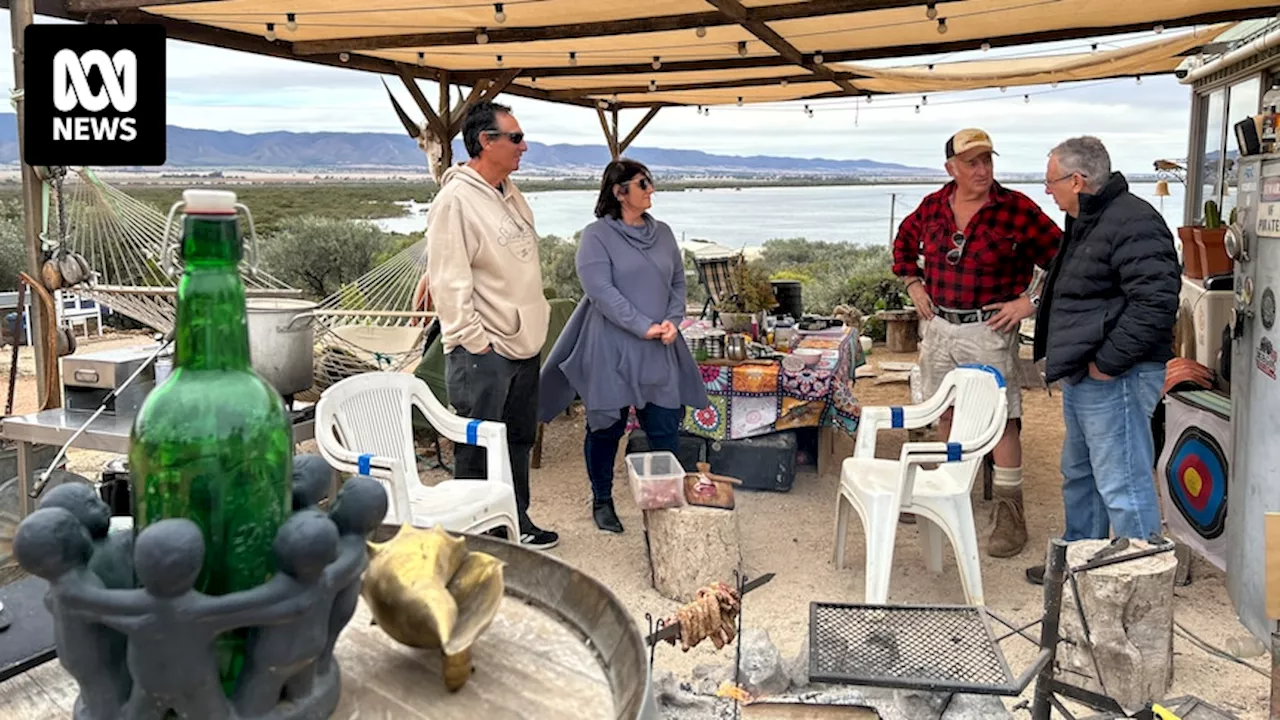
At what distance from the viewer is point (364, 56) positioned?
541 cm

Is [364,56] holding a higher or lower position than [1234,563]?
higher

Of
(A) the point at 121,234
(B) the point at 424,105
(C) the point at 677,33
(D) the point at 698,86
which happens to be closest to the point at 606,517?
(C) the point at 677,33

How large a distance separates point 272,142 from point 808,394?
6160cm

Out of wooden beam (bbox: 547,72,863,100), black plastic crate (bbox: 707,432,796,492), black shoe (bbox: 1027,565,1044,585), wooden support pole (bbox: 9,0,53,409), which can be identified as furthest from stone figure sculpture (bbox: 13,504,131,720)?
wooden beam (bbox: 547,72,863,100)

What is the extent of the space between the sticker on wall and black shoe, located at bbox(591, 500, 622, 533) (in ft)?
7.04

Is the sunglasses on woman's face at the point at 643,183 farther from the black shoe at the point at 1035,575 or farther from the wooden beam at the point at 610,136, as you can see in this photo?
the wooden beam at the point at 610,136

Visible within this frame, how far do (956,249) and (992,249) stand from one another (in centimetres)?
12

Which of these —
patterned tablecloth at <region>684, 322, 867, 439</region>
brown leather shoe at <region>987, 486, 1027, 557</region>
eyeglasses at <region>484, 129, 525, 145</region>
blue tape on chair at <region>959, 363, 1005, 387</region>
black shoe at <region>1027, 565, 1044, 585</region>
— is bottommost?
black shoe at <region>1027, 565, 1044, 585</region>

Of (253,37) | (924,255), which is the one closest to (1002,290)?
(924,255)

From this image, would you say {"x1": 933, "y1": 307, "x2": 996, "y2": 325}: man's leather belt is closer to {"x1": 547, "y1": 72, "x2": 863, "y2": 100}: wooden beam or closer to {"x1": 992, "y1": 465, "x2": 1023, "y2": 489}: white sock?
{"x1": 992, "y1": 465, "x2": 1023, "y2": 489}: white sock

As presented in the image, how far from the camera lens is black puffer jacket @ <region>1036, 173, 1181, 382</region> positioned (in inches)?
107

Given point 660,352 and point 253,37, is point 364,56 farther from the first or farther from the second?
point 660,352

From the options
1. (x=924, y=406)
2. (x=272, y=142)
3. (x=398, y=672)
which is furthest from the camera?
(x=272, y=142)

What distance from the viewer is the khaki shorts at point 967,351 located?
3496 millimetres
